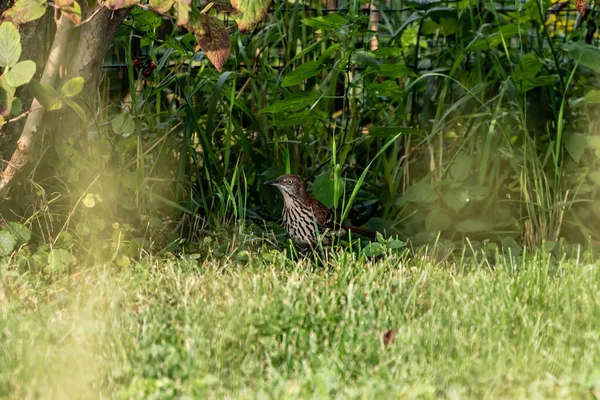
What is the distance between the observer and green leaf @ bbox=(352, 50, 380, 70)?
4543mm

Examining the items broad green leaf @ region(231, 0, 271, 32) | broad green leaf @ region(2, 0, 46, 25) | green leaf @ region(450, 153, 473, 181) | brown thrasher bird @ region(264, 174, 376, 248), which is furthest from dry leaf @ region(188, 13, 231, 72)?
green leaf @ region(450, 153, 473, 181)

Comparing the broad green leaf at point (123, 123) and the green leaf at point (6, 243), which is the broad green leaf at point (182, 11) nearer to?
the broad green leaf at point (123, 123)

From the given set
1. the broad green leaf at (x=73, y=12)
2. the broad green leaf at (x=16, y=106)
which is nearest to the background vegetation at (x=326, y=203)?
the broad green leaf at (x=16, y=106)

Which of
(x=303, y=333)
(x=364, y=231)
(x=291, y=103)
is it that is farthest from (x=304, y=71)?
(x=303, y=333)

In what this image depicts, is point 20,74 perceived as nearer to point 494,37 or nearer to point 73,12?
point 73,12

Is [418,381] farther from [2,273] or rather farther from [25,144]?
[25,144]

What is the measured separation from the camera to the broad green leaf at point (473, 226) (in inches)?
196

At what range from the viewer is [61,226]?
15.4ft

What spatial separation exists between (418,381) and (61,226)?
7.85 feet

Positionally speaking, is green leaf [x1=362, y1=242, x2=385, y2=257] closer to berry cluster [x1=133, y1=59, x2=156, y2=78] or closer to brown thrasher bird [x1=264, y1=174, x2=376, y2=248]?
brown thrasher bird [x1=264, y1=174, x2=376, y2=248]

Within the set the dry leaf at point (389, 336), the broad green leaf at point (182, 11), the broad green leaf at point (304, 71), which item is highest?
the broad green leaf at point (182, 11)

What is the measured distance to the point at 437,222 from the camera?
16.5 ft

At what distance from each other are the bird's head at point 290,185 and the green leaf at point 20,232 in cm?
134

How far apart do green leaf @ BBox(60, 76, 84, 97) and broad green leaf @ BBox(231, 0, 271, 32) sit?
68cm
